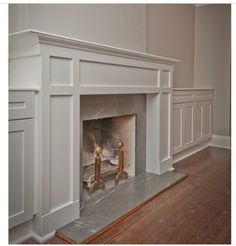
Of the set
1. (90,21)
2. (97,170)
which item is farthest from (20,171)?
(90,21)

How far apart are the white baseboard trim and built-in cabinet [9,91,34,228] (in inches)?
140

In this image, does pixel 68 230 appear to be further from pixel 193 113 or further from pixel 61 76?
pixel 193 113

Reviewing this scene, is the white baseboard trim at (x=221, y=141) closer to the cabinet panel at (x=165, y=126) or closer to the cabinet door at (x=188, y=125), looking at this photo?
the cabinet door at (x=188, y=125)

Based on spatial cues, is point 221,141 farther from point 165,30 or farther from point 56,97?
point 56,97

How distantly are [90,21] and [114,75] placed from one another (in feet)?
2.00

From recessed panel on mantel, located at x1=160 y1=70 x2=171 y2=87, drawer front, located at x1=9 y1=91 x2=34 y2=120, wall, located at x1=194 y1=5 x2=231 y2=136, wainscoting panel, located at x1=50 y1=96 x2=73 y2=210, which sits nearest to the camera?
drawer front, located at x1=9 y1=91 x2=34 y2=120

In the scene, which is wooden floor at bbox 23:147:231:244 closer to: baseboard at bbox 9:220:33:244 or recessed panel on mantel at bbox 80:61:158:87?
baseboard at bbox 9:220:33:244

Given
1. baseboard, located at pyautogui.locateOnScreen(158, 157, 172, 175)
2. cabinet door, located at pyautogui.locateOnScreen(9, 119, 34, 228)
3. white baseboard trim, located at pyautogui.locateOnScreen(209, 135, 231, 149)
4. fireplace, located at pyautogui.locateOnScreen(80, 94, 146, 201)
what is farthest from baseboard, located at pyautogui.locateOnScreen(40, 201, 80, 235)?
white baseboard trim, located at pyautogui.locateOnScreen(209, 135, 231, 149)

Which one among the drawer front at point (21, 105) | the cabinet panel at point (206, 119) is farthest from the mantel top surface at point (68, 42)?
the cabinet panel at point (206, 119)

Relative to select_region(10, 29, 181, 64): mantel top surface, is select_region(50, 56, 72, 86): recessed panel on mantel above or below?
below

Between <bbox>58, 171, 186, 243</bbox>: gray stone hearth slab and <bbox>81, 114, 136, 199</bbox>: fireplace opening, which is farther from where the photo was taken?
<bbox>81, 114, 136, 199</bbox>: fireplace opening

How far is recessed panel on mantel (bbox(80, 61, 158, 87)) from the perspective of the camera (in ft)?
6.28

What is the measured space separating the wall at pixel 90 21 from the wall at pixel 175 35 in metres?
0.26

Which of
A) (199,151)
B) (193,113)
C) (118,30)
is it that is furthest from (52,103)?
(199,151)
